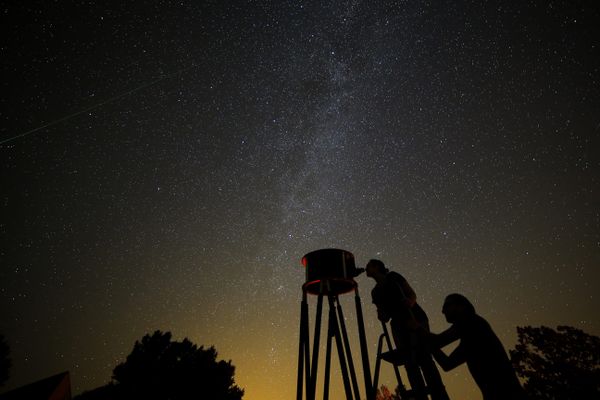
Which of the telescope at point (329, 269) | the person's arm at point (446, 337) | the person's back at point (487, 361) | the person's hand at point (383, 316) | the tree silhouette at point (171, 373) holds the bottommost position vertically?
the person's back at point (487, 361)

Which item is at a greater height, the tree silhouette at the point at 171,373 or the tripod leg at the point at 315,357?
the tree silhouette at the point at 171,373

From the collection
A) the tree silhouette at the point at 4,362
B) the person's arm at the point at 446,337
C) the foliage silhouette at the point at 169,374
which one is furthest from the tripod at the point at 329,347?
the tree silhouette at the point at 4,362

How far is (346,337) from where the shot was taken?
4.37m

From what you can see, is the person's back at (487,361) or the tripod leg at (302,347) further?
the tripod leg at (302,347)

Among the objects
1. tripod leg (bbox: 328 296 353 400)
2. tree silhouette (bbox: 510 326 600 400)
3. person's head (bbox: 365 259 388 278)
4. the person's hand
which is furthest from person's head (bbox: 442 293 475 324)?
tree silhouette (bbox: 510 326 600 400)

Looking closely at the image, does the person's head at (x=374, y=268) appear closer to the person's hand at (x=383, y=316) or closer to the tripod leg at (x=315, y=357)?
the person's hand at (x=383, y=316)

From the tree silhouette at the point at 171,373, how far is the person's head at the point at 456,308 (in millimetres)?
24086

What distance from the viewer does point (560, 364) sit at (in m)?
19.2

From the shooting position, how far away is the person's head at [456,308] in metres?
2.90

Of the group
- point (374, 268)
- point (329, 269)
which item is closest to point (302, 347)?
point (329, 269)

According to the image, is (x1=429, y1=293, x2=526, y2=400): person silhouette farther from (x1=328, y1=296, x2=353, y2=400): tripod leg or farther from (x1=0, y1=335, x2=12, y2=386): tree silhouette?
(x1=0, y1=335, x2=12, y2=386): tree silhouette

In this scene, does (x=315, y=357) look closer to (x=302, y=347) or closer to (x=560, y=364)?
(x=302, y=347)

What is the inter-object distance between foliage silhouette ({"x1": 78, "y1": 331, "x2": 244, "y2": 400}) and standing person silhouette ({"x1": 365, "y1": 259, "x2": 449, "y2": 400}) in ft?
75.6

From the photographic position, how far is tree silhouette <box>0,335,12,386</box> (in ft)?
65.4
